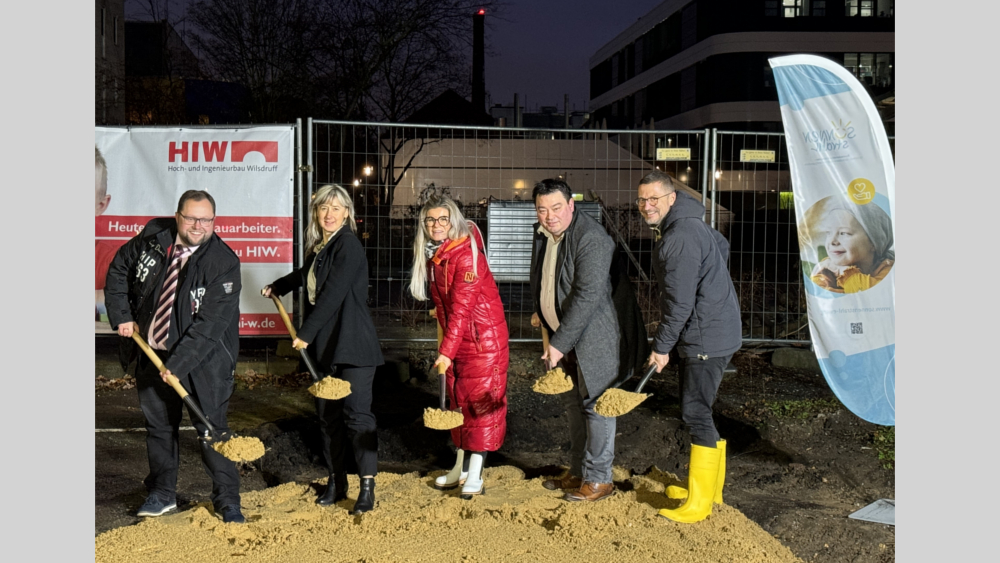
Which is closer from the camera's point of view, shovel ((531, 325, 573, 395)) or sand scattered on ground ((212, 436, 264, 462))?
sand scattered on ground ((212, 436, 264, 462))

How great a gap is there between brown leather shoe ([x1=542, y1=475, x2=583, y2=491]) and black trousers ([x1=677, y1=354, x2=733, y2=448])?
0.84 m

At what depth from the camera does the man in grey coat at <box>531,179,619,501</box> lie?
477 cm

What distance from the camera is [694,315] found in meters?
4.66

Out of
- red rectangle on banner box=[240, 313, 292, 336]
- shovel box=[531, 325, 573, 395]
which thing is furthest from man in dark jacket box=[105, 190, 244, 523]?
red rectangle on banner box=[240, 313, 292, 336]

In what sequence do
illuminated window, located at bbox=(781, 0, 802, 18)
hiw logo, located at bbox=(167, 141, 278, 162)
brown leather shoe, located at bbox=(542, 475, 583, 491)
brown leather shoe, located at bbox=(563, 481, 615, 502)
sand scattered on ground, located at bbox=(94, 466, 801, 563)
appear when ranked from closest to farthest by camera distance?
→ sand scattered on ground, located at bbox=(94, 466, 801, 563) → brown leather shoe, located at bbox=(563, 481, 615, 502) → brown leather shoe, located at bbox=(542, 475, 583, 491) → hiw logo, located at bbox=(167, 141, 278, 162) → illuminated window, located at bbox=(781, 0, 802, 18)

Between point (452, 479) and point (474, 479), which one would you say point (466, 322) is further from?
point (452, 479)

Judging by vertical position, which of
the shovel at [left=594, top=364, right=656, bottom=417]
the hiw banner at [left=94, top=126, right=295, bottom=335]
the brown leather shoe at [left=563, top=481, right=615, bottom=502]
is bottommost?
the brown leather shoe at [left=563, top=481, right=615, bottom=502]

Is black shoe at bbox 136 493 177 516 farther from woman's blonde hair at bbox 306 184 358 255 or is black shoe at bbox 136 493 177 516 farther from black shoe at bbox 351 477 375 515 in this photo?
woman's blonde hair at bbox 306 184 358 255

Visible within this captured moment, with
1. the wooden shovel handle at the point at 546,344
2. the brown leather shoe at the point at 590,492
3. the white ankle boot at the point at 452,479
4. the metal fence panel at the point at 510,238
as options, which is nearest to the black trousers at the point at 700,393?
the brown leather shoe at the point at 590,492

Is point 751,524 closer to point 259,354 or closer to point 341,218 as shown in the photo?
point 341,218

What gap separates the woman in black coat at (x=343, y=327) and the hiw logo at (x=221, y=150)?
2720 millimetres

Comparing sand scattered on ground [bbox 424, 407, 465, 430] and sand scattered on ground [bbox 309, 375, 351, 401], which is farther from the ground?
sand scattered on ground [bbox 309, 375, 351, 401]

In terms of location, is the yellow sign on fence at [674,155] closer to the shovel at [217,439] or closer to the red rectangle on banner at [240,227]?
the red rectangle on banner at [240,227]

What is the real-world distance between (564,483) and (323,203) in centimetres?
225
